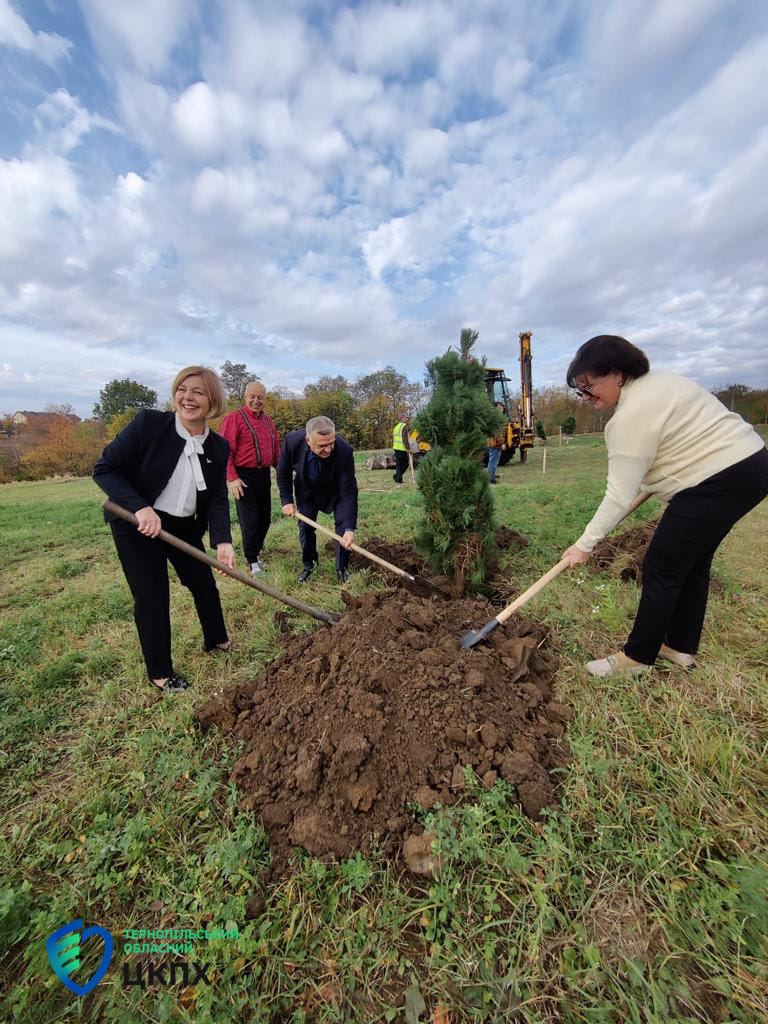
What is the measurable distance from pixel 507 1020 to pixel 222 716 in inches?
67.4

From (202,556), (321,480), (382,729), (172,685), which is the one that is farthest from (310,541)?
(382,729)

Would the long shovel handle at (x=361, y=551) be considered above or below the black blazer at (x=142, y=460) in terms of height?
below

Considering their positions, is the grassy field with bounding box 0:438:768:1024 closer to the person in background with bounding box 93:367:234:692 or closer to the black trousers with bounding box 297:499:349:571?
the person in background with bounding box 93:367:234:692

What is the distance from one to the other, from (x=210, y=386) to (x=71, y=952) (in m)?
2.54

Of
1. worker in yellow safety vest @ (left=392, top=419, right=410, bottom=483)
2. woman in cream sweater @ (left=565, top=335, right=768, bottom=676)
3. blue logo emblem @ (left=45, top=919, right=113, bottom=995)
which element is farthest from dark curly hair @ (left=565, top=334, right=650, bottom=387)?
worker in yellow safety vest @ (left=392, top=419, right=410, bottom=483)

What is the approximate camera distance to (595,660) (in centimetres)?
257

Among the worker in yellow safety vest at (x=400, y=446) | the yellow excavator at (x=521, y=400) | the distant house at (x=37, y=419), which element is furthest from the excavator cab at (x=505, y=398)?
the distant house at (x=37, y=419)

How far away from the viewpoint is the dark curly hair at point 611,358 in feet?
6.47

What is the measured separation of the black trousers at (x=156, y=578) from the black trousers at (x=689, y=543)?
2.79 m

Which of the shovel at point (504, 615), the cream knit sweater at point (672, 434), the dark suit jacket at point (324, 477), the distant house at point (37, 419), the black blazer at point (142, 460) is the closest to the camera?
the cream knit sweater at point (672, 434)

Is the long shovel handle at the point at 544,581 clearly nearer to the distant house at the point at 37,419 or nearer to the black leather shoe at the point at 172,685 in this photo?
the black leather shoe at the point at 172,685

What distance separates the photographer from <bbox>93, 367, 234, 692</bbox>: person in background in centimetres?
231

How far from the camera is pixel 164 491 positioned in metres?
2.49

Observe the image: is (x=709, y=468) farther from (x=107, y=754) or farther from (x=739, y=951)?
(x=107, y=754)
